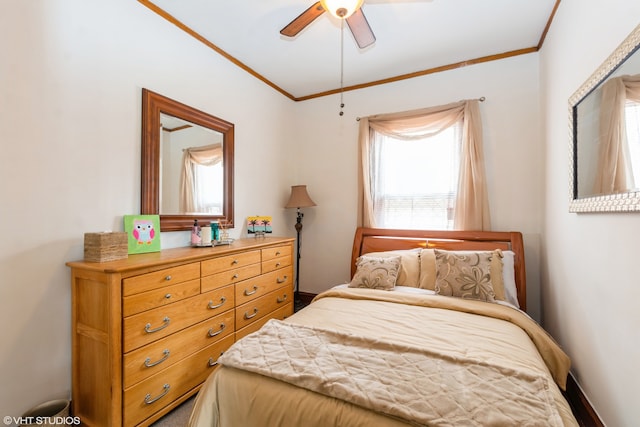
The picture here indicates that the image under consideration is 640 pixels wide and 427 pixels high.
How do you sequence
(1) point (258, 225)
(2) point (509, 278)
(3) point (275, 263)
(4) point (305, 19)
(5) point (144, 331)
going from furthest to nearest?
(1) point (258, 225) → (3) point (275, 263) → (2) point (509, 278) → (4) point (305, 19) → (5) point (144, 331)

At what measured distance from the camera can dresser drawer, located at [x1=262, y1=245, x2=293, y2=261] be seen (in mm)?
2514

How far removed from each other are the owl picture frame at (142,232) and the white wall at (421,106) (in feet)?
6.50

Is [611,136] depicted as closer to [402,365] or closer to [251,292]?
[402,365]

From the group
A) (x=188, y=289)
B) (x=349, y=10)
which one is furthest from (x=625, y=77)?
Result: (x=188, y=289)

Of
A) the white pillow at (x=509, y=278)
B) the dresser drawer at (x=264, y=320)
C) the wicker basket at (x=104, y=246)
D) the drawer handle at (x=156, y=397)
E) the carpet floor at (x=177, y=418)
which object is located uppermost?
the wicker basket at (x=104, y=246)

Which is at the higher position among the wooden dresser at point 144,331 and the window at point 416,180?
the window at point 416,180

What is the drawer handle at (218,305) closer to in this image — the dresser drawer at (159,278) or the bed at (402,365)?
the dresser drawer at (159,278)

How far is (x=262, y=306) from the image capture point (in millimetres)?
2449

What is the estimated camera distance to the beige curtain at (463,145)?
2.72 meters

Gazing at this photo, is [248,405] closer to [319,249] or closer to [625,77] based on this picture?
[625,77]

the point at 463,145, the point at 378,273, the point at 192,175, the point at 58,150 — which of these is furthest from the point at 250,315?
the point at 463,145

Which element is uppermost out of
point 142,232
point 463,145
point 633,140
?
point 463,145

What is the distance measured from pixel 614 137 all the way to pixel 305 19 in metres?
1.82

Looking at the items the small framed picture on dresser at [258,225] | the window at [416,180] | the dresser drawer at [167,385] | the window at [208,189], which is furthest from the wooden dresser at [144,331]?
the window at [416,180]
